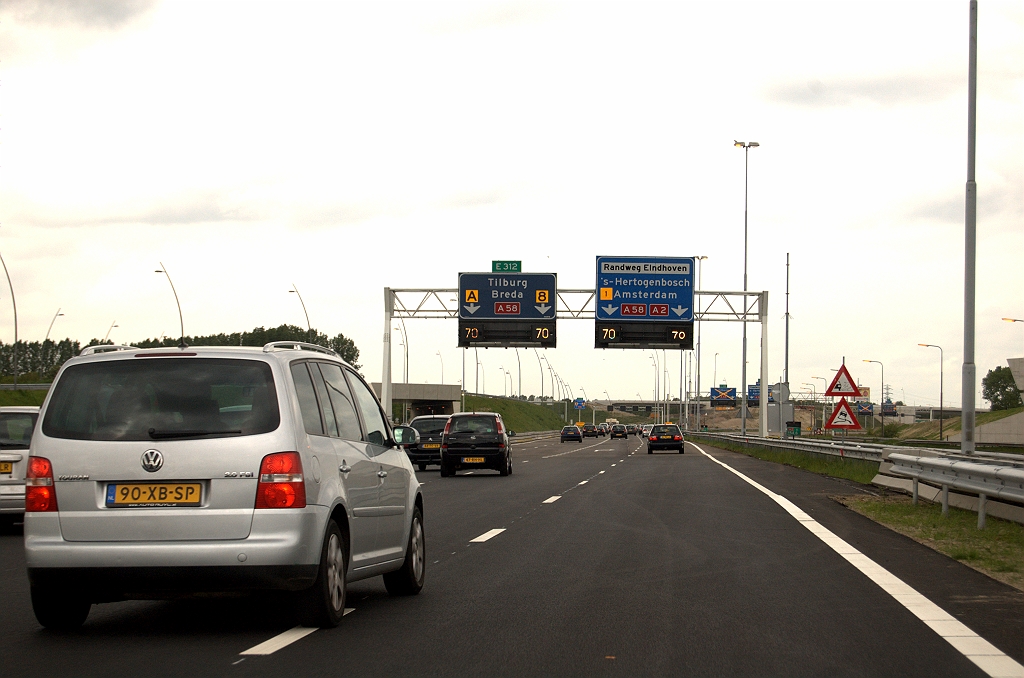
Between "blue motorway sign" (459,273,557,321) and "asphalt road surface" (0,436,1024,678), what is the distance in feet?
115

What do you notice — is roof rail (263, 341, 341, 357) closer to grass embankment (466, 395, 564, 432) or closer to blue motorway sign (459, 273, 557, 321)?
blue motorway sign (459, 273, 557, 321)

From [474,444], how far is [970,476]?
17610 mm

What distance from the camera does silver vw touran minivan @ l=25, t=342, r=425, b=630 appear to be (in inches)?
273

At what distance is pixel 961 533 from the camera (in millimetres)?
14102

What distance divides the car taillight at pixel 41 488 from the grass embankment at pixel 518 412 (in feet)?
408

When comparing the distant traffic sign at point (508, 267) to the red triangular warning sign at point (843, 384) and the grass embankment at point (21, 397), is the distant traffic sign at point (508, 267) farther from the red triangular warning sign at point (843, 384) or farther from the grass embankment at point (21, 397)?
the grass embankment at point (21, 397)

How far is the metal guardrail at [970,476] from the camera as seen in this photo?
42.4ft

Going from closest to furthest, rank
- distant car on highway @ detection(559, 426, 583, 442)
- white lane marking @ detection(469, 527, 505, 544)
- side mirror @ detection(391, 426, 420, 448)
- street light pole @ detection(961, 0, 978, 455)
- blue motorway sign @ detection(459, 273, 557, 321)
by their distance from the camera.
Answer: side mirror @ detection(391, 426, 420, 448)
white lane marking @ detection(469, 527, 505, 544)
street light pole @ detection(961, 0, 978, 455)
blue motorway sign @ detection(459, 273, 557, 321)
distant car on highway @ detection(559, 426, 583, 442)

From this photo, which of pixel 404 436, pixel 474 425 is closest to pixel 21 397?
pixel 474 425

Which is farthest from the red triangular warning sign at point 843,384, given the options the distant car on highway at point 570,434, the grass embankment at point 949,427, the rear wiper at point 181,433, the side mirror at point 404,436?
the distant car on highway at point 570,434

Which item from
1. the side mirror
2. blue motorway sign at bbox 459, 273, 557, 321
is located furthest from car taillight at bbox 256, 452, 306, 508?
blue motorway sign at bbox 459, 273, 557, 321

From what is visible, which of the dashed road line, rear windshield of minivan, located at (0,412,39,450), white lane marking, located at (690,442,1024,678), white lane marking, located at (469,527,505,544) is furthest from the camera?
rear windshield of minivan, located at (0,412,39,450)

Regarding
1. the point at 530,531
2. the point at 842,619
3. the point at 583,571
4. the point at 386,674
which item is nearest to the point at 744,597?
the point at 842,619

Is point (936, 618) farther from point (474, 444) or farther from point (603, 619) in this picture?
point (474, 444)
